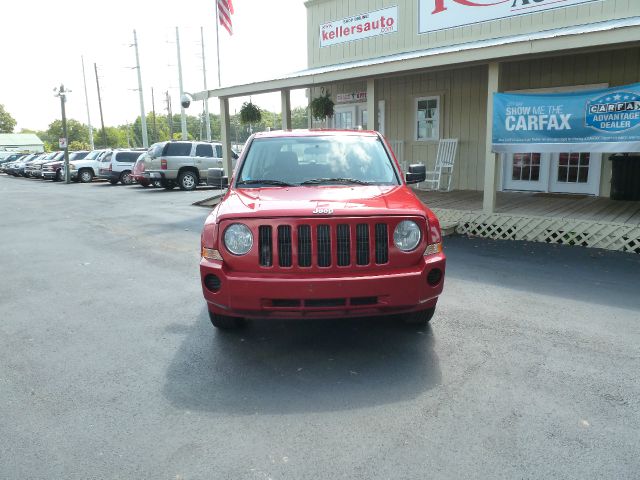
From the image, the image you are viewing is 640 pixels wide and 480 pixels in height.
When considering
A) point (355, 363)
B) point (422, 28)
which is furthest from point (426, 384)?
point (422, 28)

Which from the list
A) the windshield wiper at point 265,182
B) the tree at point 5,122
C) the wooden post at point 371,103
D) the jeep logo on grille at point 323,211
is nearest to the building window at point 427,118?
the wooden post at point 371,103

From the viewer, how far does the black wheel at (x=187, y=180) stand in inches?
782

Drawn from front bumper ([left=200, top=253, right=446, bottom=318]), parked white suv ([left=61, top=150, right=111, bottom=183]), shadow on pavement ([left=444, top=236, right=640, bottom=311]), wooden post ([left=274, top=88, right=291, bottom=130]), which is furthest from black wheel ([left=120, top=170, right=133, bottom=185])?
front bumper ([left=200, top=253, right=446, bottom=318])

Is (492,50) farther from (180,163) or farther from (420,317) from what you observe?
(180,163)

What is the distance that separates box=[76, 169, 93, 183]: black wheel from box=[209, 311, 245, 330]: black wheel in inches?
1049

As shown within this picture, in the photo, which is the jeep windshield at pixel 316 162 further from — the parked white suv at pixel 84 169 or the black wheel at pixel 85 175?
the black wheel at pixel 85 175

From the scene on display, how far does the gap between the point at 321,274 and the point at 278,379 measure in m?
0.81

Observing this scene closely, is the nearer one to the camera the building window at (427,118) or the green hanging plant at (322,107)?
the building window at (427,118)

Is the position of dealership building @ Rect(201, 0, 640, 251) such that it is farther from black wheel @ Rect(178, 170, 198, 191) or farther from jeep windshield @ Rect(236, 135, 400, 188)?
black wheel @ Rect(178, 170, 198, 191)

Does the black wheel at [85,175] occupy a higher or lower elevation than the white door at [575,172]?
lower

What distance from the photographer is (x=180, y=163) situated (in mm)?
19797

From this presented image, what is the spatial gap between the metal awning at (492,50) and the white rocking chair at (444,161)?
3299 mm

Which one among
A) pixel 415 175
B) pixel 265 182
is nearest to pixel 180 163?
pixel 415 175

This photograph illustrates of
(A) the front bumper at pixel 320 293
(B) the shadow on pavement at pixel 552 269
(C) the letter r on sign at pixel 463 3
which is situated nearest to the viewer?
(A) the front bumper at pixel 320 293
